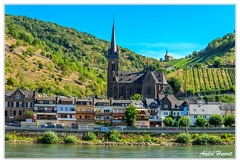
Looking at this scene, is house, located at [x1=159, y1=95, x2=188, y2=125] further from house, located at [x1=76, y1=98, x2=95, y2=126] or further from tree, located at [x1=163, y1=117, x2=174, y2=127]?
house, located at [x1=76, y1=98, x2=95, y2=126]

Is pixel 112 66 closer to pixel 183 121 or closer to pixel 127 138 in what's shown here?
pixel 183 121

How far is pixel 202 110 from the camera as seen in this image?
56.8 m

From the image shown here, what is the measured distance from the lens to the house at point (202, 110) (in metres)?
56.3

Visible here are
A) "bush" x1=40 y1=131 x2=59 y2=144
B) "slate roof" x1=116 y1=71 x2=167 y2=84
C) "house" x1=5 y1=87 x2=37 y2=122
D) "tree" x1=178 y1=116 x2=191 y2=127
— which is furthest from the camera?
"slate roof" x1=116 y1=71 x2=167 y2=84

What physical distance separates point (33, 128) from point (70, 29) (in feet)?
392

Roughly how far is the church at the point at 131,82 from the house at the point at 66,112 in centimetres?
2100

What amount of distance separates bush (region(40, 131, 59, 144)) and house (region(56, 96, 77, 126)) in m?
8.67

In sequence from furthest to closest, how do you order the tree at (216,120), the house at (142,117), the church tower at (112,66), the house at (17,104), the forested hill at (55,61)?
the forested hill at (55,61) < the church tower at (112,66) < the house at (142,117) < the house at (17,104) < the tree at (216,120)

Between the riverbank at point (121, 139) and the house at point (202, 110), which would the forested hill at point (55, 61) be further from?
the house at point (202, 110)

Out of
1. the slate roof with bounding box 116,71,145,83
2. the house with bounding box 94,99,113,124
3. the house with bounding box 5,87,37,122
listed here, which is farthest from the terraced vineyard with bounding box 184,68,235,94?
the house with bounding box 5,87,37,122

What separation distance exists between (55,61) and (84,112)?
53453 millimetres

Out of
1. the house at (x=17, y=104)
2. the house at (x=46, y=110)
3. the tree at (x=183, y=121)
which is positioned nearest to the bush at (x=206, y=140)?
the tree at (x=183, y=121)

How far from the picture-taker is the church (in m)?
75.1

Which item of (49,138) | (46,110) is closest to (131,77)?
(46,110)
